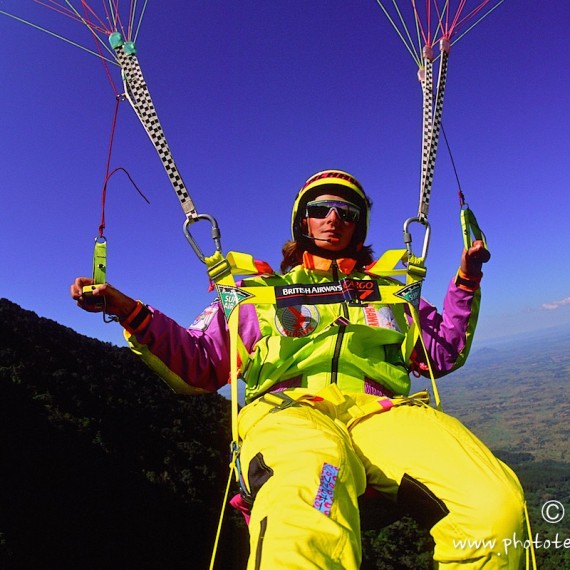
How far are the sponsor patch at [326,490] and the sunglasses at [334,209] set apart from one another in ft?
6.34

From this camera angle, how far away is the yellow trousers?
1302mm

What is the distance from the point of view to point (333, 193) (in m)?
3.12

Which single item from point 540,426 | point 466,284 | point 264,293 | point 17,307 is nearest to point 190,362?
point 264,293

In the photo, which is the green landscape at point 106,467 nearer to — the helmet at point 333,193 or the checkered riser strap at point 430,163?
the helmet at point 333,193

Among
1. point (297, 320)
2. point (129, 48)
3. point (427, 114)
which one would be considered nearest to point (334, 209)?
point (427, 114)

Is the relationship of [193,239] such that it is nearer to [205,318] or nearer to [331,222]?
[205,318]

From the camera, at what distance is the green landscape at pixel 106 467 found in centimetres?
1872

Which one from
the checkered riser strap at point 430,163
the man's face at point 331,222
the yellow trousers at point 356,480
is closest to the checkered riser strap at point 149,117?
the man's face at point 331,222

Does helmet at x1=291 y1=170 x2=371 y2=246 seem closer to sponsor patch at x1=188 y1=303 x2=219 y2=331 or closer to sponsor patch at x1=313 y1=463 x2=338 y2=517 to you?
sponsor patch at x1=188 y1=303 x2=219 y2=331

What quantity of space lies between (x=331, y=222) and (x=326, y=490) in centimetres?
197

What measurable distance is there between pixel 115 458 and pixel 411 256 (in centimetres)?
2755

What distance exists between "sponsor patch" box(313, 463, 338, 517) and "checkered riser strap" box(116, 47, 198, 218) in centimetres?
156

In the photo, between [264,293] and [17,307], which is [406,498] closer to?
[264,293]

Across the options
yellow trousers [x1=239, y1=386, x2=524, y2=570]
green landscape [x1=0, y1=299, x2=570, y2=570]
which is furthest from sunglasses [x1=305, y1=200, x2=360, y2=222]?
green landscape [x1=0, y1=299, x2=570, y2=570]
